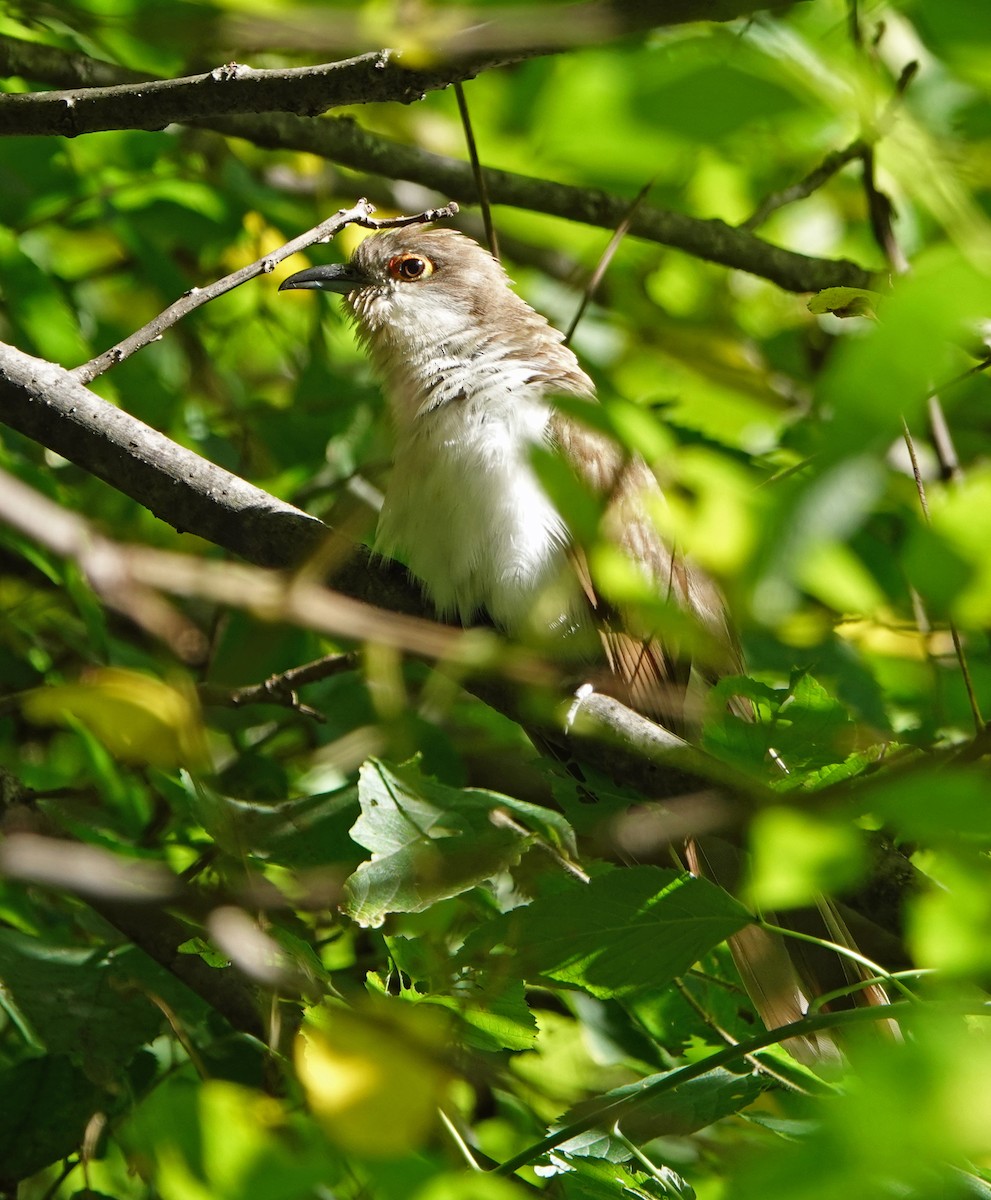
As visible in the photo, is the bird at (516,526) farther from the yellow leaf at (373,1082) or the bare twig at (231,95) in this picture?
the yellow leaf at (373,1082)

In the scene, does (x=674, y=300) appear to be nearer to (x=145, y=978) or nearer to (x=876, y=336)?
(x=145, y=978)

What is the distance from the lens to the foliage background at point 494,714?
1203 millimetres

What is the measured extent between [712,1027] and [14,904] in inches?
92.4

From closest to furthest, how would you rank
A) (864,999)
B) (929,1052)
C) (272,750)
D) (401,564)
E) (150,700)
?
(929,1052)
(150,700)
(864,999)
(401,564)
(272,750)

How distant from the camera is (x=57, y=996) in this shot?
11.3 ft

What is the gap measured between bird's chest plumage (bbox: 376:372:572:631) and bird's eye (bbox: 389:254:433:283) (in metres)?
1.14

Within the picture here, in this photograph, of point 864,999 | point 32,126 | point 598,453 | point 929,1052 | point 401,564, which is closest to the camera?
point 929,1052

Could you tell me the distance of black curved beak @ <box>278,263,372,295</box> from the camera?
5.39m

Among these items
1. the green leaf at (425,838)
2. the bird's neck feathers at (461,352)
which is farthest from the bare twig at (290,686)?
the bird's neck feathers at (461,352)

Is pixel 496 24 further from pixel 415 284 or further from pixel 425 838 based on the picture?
pixel 415 284

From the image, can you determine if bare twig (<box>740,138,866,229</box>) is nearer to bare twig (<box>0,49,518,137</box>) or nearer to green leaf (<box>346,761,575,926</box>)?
bare twig (<box>0,49,518,137</box>)

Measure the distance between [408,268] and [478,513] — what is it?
5.67 ft

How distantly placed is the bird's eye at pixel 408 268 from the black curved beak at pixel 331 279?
125 mm

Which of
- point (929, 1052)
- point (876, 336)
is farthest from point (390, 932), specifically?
point (876, 336)
